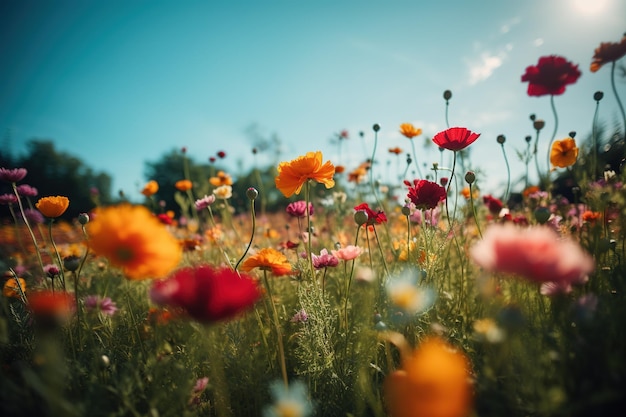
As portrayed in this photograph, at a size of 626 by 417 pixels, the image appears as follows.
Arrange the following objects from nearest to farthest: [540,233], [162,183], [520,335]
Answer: [540,233] < [520,335] < [162,183]

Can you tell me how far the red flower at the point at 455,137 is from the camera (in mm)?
1318

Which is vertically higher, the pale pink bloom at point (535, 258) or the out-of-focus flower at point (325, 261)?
the pale pink bloom at point (535, 258)

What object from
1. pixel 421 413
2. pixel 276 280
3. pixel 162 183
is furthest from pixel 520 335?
pixel 162 183

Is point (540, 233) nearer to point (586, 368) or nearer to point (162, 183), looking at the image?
point (586, 368)

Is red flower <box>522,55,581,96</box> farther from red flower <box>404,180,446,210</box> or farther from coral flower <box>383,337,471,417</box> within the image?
coral flower <box>383,337,471,417</box>

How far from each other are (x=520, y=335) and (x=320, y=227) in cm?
242

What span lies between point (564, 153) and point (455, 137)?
107 cm

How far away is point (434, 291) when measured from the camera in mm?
1304

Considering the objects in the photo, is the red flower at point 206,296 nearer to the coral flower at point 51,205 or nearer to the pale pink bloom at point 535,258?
the pale pink bloom at point 535,258

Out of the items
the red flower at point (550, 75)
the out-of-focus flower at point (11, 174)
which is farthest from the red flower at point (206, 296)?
the red flower at point (550, 75)

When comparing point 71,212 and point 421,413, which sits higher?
point 71,212

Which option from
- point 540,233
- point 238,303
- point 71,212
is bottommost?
point 238,303

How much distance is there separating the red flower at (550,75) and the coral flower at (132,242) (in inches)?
81.9

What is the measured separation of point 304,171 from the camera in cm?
129
